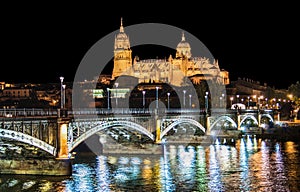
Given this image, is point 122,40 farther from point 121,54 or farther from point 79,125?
point 79,125

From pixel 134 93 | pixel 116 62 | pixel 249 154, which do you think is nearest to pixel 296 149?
pixel 249 154

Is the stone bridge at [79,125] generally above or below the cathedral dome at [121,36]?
below

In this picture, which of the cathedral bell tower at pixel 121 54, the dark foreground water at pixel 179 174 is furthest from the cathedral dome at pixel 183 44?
the dark foreground water at pixel 179 174

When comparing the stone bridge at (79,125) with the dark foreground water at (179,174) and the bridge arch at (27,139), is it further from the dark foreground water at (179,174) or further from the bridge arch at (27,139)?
the dark foreground water at (179,174)

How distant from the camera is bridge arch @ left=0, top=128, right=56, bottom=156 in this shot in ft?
120

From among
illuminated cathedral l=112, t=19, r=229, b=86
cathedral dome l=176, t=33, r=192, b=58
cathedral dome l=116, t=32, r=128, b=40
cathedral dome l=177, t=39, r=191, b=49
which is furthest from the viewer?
cathedral dome l=176, t=33, r=192, b=58

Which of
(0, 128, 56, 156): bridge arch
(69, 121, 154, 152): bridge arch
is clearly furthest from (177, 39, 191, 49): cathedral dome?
(0, 128, 56, 156): bridge arch

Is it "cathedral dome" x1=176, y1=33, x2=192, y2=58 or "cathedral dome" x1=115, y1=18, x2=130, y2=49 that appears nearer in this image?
"cathedral dome" x1=115, y1=18, x2=130, y2=49

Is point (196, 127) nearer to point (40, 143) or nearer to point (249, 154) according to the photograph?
point (249, 154)

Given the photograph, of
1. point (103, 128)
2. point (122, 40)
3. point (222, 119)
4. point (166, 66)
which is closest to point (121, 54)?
point (122, 40)

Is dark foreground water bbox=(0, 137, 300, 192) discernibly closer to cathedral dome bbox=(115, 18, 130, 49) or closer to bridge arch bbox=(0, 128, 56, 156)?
bridge arch bbox=(0, 128, 56, 156)

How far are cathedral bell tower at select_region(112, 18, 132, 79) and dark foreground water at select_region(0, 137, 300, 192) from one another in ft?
383

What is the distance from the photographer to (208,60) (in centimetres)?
19438

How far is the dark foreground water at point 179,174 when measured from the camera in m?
39.2
